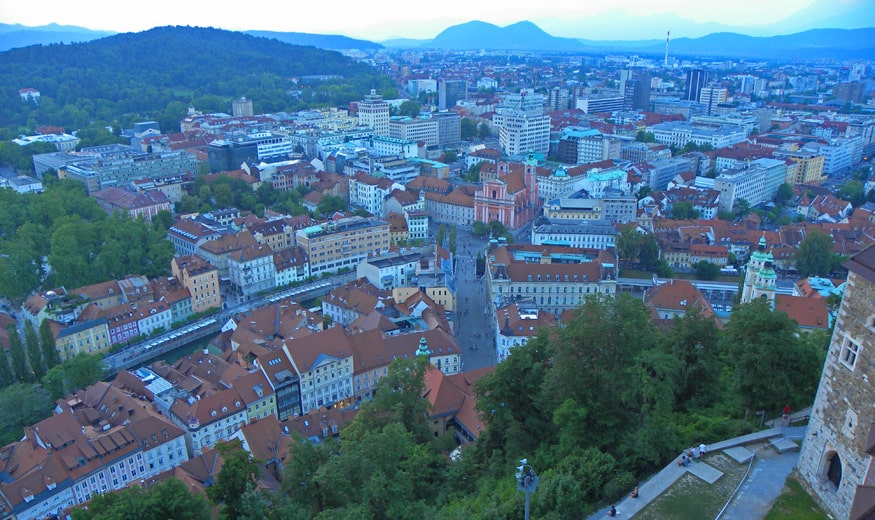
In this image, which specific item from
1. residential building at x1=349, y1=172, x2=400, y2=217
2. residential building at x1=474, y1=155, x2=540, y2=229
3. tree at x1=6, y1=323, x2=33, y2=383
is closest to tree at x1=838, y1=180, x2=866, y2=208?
residential building at x1=474, y1=155, x2=540, y2=229

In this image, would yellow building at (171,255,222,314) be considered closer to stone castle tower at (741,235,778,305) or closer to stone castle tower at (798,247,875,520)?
stone castle tower at (741,235,778,305)

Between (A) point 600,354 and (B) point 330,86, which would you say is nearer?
(A) point 600,354

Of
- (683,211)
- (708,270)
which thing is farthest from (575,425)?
(683,211)

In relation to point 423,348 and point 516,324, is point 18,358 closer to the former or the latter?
point 423,348

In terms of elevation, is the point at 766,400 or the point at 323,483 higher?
the point at 766,400

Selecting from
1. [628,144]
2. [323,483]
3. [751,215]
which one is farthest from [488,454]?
[628,144]

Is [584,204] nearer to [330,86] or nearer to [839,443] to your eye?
[839,443]

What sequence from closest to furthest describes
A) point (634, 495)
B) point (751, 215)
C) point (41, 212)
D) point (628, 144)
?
point (634, 495) < point (41, 212) < point (751, 215) < point (628, 144)
